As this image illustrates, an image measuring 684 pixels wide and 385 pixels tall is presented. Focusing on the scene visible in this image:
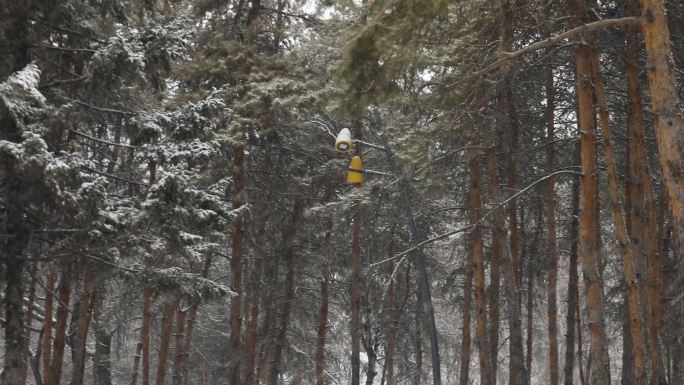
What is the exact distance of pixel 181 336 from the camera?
19.0m

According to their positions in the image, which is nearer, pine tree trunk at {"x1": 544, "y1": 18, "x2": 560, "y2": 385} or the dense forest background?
the dense forest background

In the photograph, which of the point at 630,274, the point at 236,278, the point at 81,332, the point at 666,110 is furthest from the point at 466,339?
the point at 666,110

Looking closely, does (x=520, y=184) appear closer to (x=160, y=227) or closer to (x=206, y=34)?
(x=206, y=34)

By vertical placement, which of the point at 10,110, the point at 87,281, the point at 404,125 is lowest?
the point at 87,281

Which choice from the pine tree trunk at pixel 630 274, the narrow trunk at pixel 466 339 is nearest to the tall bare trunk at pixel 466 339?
the narrow trunk at pixel 466 339

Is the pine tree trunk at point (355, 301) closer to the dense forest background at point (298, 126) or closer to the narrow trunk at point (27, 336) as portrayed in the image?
the dense forest background at point (298, 126)

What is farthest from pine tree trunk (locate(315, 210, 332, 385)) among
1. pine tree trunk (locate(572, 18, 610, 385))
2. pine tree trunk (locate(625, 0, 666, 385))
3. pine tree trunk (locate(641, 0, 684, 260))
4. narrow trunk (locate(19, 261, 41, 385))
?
pine tree trunk (locate(641, 0, 684, 260))

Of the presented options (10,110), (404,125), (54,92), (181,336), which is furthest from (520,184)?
(10,110)

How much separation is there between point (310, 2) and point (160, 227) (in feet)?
30.3

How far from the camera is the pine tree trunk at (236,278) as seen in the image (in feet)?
46.8

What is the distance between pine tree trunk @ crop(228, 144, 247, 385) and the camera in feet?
46.8

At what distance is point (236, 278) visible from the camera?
14.5 meters

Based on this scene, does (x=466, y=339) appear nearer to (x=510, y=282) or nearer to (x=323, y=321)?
(x=323, y=321)

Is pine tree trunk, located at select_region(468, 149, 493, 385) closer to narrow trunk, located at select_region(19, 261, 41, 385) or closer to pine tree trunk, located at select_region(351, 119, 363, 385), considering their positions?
pine tree trunk, located at select_region(351, 119, 363, 385)
